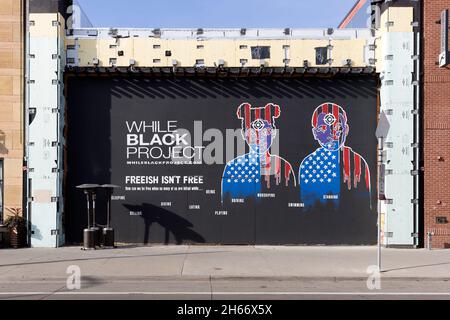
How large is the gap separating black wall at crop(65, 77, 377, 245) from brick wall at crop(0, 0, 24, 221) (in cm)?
147

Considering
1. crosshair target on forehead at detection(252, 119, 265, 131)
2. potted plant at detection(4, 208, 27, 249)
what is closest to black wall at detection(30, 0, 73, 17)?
potted plant at detection(4, 208, 27, 249)

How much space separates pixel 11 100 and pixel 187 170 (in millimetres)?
5868

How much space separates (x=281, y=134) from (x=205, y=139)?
245 centimetres

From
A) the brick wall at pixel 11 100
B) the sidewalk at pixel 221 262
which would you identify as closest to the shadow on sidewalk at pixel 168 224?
the sidewalk at pixel 221 262

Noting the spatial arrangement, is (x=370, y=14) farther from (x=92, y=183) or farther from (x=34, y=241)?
(x=34, y=241)

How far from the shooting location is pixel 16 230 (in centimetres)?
1590

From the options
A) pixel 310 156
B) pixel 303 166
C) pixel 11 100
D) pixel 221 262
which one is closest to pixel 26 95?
pixel 11 100

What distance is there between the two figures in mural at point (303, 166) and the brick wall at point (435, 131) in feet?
6.31

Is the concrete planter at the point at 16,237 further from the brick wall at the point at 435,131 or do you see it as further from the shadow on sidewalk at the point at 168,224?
the brick wall at the point at 435,131

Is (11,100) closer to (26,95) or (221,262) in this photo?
(26,95)

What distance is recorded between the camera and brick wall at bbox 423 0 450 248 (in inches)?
643

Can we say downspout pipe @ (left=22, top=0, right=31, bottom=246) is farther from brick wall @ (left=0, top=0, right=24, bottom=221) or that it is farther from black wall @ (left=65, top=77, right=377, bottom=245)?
black wall @ (left=65, top=77, right=377, bottom=245)

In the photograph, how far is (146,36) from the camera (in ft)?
55.4

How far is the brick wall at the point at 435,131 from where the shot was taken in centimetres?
1633
